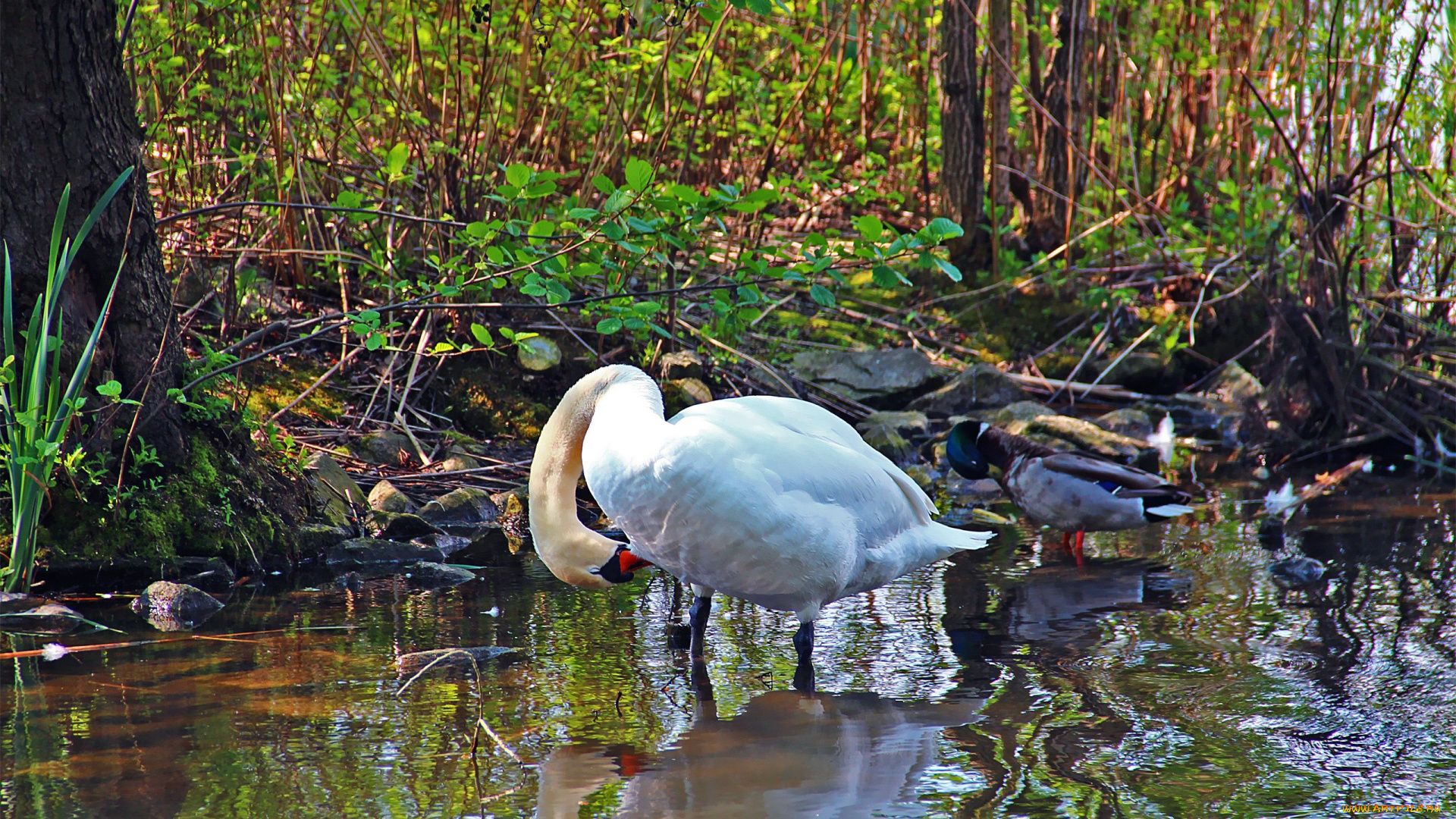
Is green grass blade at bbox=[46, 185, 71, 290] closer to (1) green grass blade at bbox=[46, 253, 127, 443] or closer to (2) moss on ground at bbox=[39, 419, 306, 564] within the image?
(1) green grass blade at bbox=[46, 253, 127, 443]

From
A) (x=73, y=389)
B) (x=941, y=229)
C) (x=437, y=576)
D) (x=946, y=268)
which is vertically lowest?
(x=437, y=576)

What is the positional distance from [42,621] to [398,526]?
5.77 feet

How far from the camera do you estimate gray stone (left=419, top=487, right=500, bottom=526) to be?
594 centimetres

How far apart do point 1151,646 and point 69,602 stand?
12.3 feet

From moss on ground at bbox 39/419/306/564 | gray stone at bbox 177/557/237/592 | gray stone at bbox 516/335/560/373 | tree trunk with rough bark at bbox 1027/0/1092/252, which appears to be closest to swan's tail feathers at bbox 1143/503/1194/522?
gray stone at bbox 516/335/560/373

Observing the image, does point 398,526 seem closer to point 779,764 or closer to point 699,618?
point 699,618

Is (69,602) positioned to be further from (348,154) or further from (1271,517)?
(1271,517)

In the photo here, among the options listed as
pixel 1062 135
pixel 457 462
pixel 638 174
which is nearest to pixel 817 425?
pixel 638 174

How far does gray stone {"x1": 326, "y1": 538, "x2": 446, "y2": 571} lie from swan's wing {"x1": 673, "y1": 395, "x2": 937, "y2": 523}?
1.85 meters

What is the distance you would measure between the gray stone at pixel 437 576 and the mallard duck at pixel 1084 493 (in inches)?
105

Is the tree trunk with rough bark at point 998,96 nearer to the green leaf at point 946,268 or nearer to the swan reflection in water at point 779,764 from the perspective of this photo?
the green leaf at point 946,268

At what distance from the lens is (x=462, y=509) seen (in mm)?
6031

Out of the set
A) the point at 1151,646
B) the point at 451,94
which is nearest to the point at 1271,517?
the point at 1151,646

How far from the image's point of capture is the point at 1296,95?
917cm
